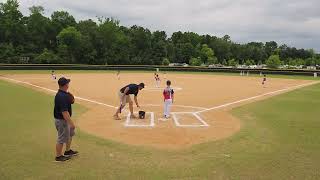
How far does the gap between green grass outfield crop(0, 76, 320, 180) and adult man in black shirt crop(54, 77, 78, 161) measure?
48 cm

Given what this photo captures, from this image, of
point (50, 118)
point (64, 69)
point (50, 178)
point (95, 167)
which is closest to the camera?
point (50, 178)

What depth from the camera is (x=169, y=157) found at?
980 centimetres

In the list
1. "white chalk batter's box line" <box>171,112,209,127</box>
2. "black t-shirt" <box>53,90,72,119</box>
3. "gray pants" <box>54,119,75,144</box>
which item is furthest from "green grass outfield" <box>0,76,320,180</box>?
"white chalk batter's box line" <box>171,112,209,127</box>

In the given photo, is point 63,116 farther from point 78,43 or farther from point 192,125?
point 78,43

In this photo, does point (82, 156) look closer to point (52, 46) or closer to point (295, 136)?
point (295, 136)

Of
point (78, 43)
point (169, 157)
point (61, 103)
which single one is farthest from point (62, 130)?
point (78, 43)

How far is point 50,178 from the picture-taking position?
7953 millimetres

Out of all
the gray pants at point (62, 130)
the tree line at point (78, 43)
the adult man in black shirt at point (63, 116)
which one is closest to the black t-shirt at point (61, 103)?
the adult man in black shirt at point (63, 116)

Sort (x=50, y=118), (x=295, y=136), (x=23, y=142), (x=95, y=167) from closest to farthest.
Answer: (x=95, y=167), (x=23, y=142), (x=295, y=136), (x=50, y=118)

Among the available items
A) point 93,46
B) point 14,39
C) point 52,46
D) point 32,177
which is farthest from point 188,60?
point 32,177

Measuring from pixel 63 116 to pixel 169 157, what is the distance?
298 cm

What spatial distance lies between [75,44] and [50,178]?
86647 mm

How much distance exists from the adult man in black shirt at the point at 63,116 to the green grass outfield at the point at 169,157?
477 mm

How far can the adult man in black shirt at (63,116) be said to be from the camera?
8914 mm
